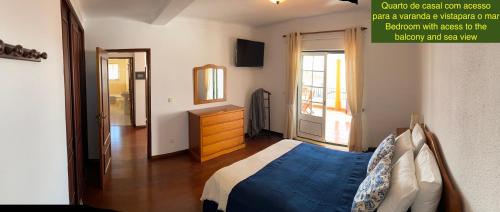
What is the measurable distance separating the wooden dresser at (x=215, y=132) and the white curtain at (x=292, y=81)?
106 centimetres

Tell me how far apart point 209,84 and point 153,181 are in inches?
83.0

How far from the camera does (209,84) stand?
517cm

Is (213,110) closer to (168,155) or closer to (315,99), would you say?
(168,155)

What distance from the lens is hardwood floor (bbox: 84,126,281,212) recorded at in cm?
307

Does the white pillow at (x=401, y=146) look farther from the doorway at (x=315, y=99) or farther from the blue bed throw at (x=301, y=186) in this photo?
the doorway at (x=315, y=99)

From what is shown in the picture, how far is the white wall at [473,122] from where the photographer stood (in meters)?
1.01

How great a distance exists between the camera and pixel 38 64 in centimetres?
139

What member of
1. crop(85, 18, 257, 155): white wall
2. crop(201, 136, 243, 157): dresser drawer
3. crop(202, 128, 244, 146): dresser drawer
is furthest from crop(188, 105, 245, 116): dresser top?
crop(201, 136, 243, 157): dresser drawer

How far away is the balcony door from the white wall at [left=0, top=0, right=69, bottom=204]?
4279 millimetres

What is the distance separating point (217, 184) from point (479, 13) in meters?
2.08

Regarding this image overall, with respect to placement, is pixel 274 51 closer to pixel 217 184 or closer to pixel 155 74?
pixel 155 74

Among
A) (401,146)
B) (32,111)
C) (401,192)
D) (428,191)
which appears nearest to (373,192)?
(401,192)

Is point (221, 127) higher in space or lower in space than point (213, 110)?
lower

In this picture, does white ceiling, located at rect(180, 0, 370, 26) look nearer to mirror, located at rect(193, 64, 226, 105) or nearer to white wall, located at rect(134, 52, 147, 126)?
mirror, located at rect(193, 64, 226, 105)
